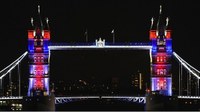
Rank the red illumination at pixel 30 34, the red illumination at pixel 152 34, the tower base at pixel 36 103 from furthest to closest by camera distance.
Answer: the red illumination at pixel 152 34 < the red illumination at pixel 30 34 < the tower base at pixel 36 103

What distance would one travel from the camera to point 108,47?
103438mm

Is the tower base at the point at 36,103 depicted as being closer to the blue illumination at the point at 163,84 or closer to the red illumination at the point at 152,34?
the blue illumination at the point at 163,84

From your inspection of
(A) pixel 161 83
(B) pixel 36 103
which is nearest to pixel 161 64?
(A) pixel 161 83

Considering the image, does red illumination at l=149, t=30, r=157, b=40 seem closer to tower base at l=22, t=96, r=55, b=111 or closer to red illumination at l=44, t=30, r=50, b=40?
red illumination at l=44, t=30, r=50, b=40

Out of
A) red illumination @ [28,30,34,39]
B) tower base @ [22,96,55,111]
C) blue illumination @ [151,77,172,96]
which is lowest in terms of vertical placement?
tower base @ [22,96,55,111]

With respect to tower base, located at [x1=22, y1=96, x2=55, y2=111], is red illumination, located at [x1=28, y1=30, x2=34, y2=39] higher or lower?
higher

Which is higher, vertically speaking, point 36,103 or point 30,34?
point 30,34

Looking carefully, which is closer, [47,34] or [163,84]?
[163,84]

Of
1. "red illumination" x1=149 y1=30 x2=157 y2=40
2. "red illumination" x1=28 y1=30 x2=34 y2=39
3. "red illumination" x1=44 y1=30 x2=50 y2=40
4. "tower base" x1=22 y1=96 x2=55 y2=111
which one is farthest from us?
"red illumination" x1=149 y1=30 x2=157 y2=40

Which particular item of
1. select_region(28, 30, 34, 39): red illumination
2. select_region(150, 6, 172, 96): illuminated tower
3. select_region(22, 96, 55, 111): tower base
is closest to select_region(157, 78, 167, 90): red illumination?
select_region(150, 6, 172, 96): illuminated tower

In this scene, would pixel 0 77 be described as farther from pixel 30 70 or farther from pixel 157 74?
pixel 157 74

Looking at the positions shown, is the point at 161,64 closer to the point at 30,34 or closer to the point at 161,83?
the point at 161,83

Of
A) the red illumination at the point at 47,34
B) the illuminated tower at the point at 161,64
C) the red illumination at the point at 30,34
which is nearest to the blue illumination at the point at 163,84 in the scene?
the illuminated tower at the point at 161,64

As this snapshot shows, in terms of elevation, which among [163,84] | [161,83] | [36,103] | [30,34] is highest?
[30,34]
